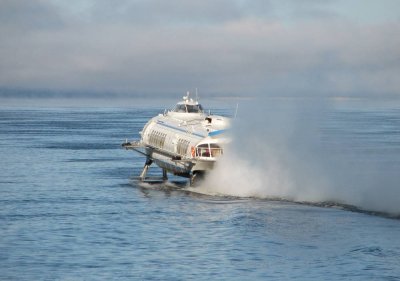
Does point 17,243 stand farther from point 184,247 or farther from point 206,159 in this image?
point 206,159

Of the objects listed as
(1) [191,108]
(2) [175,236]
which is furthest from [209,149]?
(2) [175,236]

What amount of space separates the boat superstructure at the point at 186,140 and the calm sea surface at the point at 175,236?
185 centimetres

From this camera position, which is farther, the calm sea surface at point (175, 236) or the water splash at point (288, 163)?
the water splash at point (288, 163)

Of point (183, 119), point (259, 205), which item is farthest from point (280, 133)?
point (183, 119)

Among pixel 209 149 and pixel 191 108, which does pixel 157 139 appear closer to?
pixel 191 108

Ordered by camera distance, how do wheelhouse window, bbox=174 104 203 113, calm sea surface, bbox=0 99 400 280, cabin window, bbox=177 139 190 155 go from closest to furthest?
calm sea surface, bbox=0 99 400 280 < cabin window, bbox=177 139 190 155 < wheelhouse window, bbox=174 104 203 113

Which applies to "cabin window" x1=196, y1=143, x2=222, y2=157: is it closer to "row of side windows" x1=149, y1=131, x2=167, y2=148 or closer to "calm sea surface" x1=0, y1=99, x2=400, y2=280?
"calm sea surface" x1=0, y1=99, x2=400, y2=280

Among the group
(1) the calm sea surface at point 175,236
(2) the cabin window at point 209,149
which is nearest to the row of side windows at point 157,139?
(1) the calm sea surface at point 175,236

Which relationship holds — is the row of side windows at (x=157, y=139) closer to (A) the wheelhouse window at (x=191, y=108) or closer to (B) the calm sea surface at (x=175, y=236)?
(B) the calm sea surface at (x=175, y=236)

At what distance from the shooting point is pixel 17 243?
4394 cm

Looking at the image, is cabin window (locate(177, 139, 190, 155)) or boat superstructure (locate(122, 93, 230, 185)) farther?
cabin window (locate(177, 139, 190, 155))

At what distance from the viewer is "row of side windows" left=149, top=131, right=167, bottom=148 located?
7031cm

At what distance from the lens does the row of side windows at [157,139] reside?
70312 millimetres

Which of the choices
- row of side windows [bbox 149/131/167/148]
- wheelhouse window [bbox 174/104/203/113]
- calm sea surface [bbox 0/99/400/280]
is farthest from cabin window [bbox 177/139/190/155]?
wheelhouse window [bbox 174/104/203/113]
